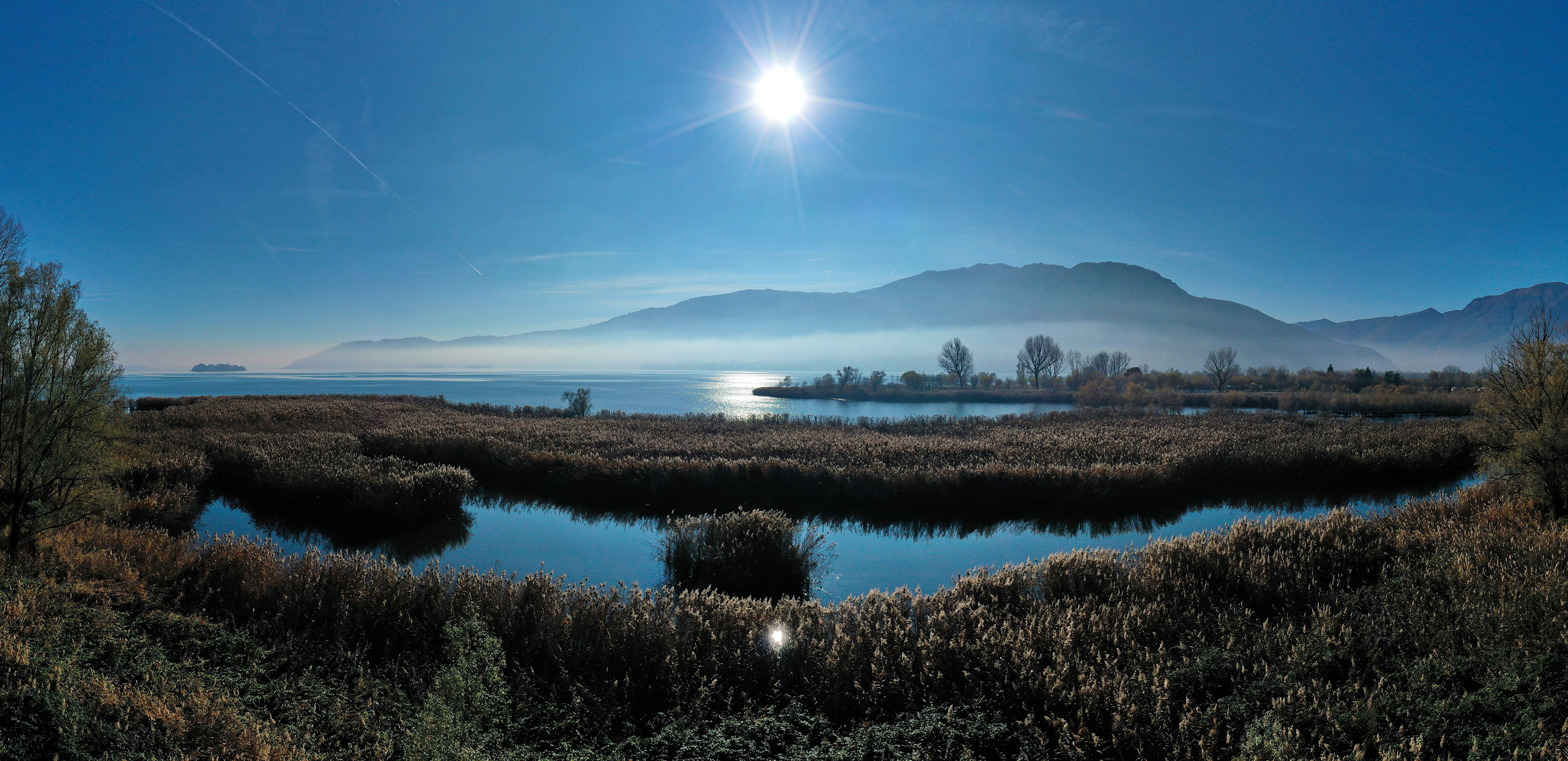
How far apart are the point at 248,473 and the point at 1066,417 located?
122 ft

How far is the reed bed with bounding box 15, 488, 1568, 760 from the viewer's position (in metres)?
4.17

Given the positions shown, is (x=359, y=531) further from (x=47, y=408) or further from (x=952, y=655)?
(x=952, y=655)

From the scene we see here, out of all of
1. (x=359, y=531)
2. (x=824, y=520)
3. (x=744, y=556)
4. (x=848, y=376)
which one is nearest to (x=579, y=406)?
(x=359, y=531)

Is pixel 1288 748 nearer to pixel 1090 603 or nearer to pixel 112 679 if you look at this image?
pixel 1090 603

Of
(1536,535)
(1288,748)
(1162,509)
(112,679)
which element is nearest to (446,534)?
(112,679)

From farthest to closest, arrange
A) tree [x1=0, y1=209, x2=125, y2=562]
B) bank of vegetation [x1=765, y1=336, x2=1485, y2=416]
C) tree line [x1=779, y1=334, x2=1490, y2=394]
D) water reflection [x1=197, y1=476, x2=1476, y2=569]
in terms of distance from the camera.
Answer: tree line [x1=779, y1=334, x2=1490, y2=394] → bank of vegetation [x1=765, y1=336, x2=1485, y2=416] → water reflection [x1=197, y1=476, x2=1476, y2=569] → tree [x1=0, y1=209, x2=125, y2=562]

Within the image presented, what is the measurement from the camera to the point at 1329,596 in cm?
686

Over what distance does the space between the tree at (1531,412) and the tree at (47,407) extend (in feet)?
74.8

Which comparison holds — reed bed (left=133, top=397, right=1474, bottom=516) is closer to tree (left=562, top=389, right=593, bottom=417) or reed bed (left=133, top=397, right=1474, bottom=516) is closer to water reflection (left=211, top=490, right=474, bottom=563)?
water reflection (left=211, top=490, right=474, bottom=563)

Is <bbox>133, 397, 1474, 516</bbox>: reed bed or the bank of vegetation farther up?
the bank of vegetation

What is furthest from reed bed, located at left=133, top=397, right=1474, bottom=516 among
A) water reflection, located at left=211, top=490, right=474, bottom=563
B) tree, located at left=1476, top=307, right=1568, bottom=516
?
tree, located at left=1476, top=307, right=1568, bottom=516

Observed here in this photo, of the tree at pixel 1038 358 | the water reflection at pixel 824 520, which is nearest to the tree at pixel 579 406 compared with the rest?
the water reflection at pixel 824 520

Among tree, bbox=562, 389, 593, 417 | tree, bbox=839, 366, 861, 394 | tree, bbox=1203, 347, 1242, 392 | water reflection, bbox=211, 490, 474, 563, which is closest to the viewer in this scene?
water reflection, bbox=211, 490, 474, 563

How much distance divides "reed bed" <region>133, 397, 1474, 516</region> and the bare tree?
604 cm
